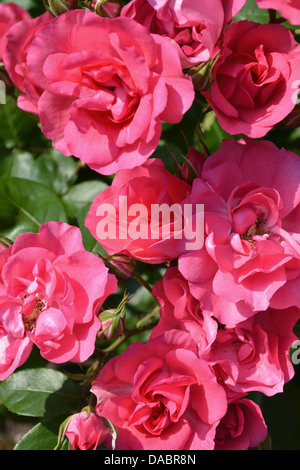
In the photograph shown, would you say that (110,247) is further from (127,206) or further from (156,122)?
(156,122)

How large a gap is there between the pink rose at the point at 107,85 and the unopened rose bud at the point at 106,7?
0.08 m

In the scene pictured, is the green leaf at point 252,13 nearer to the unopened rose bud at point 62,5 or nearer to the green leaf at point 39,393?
the unopened rose bud at point 62,5

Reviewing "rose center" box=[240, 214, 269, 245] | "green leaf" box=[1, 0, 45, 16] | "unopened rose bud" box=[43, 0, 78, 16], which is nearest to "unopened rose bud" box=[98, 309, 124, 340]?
"rose center" box=[240, 214, 269, 245]

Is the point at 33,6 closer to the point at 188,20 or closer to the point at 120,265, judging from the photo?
the point at 188,20

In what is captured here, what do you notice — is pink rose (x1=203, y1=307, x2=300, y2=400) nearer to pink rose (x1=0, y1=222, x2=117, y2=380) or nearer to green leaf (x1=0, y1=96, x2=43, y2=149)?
pink rose (x1=0, y1=222, x2=117, y2=380)

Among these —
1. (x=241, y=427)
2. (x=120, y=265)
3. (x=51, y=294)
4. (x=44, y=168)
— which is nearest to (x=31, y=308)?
(x=51, y=294)

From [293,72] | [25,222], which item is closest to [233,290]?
[293,72]

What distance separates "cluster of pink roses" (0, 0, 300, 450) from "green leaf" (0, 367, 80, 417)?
7.4 inches

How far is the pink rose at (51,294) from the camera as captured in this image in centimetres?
78

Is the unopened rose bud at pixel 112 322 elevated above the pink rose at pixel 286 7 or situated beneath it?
situated beneath

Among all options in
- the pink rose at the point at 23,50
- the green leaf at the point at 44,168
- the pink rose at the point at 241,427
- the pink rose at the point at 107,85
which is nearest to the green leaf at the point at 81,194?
the green leaf at the point at 44,168

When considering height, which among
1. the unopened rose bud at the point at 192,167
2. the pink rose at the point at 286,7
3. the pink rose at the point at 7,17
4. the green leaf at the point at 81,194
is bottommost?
the green leaf at the point at 81,194

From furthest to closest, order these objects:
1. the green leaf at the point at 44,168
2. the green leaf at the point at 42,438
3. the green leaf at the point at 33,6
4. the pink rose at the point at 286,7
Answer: the green leaf at the point at 44,168 < the green leaf at the point at 33,6 < the green leaf at the point at 42,438 < the pink rose at the point at 286,7

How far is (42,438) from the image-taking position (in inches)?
39.6
